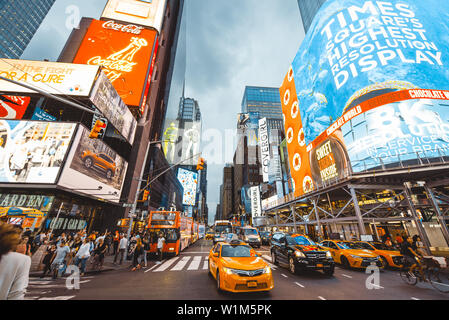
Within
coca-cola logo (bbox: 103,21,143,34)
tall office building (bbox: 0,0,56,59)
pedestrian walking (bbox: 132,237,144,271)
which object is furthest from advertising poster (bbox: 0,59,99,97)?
tall office building (bbox: 0,0,56,59)

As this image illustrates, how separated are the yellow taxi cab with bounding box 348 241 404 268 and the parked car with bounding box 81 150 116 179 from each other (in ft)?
86.3

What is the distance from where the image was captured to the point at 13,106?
21.5 metres

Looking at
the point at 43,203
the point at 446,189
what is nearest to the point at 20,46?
the point at 43,203

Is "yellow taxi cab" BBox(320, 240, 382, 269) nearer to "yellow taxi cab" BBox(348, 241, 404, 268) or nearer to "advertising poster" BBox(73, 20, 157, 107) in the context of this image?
"yellow taxi cab" BBox(348, 241, 404, 268)

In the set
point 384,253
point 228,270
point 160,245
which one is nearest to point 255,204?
point 384,253

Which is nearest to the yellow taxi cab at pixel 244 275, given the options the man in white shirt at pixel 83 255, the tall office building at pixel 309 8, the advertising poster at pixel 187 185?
the man in white shirt at pixel 83 255

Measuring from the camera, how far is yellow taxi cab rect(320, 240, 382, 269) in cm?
995

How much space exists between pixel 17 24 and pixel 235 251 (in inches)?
5520

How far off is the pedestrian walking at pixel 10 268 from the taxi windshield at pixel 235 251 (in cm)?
613

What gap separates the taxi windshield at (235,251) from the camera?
24.0 feet

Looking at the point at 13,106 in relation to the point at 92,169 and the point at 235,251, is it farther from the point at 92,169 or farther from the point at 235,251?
the point at 235,251

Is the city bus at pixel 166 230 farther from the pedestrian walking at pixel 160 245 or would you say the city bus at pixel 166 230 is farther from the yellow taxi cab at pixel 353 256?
the yellow taxi cab at pixel 353 256
